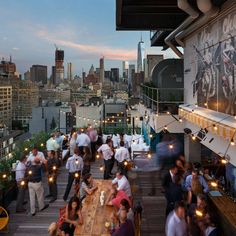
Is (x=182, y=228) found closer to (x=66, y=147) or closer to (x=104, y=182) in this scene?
(x=104, y=182)

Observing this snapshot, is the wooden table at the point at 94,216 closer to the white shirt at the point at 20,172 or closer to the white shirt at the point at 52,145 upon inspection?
the white shirt at the point at 20,172

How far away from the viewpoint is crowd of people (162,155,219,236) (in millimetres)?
6523

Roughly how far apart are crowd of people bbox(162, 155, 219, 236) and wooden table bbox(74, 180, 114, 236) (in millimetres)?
1237

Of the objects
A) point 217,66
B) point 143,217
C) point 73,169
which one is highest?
point 217,66

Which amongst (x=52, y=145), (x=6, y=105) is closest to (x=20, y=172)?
(x=52, y=145)

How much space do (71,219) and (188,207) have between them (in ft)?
8.44

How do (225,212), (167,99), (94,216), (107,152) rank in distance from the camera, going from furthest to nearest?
1. (167,99)
2. (107,152)
3. (225,212)
4. (94,216)

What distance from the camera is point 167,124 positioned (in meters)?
14.1

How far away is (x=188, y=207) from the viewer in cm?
829

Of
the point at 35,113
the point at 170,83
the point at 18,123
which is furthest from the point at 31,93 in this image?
the point at 170,83

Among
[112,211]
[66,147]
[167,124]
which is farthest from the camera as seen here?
[66,147]

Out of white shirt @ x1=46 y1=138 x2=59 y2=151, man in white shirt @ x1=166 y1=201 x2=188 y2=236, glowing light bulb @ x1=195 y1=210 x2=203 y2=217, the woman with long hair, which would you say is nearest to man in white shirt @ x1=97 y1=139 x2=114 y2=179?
white shirt @ x1=46 y1=138 x2=59 y2=151

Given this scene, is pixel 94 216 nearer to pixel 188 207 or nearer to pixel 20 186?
pixel 188 207

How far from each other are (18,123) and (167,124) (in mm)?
148718
